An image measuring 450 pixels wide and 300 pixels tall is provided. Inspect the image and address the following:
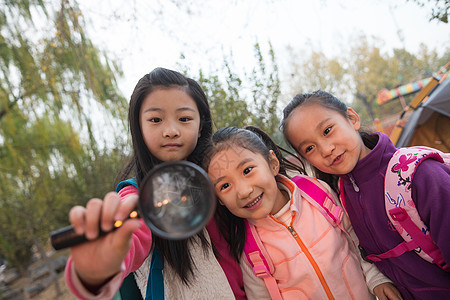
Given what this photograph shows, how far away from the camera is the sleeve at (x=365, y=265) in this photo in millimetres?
1587

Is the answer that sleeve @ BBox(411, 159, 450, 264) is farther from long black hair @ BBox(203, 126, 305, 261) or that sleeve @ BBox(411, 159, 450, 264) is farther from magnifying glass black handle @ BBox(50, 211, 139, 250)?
magnifying glass black handle @ BBox(50, 211, 139, 250)

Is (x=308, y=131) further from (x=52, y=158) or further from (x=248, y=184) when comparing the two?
(x=52, y=158)

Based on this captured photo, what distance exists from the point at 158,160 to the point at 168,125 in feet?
0.87

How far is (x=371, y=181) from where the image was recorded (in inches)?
61.7

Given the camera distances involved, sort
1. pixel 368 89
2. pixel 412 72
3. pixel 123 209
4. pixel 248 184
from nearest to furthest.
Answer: pixel 123 209 → pixel 248 184 → pixel 368 89 → pixel 412 72

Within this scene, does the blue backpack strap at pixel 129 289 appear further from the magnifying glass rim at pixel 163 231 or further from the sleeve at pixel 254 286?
the magnifying glass rim at pixel 163 231

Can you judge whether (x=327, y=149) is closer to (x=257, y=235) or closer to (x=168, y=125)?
(x=257, y=235)

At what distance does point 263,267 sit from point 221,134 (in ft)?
2.59

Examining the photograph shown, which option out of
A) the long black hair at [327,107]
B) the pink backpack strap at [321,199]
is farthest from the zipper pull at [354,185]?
the long black hair at [327,107]

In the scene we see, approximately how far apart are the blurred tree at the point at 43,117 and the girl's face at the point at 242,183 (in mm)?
3322

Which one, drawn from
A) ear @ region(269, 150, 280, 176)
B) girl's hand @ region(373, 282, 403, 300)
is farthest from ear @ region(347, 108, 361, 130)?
→ girl's hand @ region(373, 282, 403, 300)

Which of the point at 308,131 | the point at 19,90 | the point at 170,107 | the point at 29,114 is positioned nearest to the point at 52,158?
the point at 29,114

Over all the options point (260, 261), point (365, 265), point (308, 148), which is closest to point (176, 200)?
point (260, 261)

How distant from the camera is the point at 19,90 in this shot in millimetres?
5332
